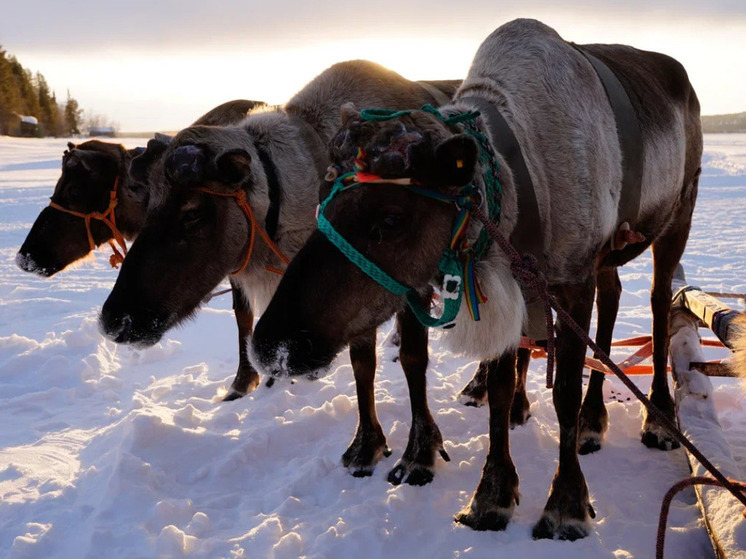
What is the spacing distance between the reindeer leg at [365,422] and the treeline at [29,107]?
61.9m

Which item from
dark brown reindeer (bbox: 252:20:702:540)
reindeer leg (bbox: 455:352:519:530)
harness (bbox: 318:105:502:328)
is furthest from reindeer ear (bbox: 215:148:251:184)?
reindeer leg (bbox: 455:352:519:530)

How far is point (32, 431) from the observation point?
14.0 feet

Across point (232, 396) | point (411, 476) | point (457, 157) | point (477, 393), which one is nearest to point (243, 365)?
point (232, 396)

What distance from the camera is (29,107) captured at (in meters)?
62.7

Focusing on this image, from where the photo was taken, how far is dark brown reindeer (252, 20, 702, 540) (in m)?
2.39

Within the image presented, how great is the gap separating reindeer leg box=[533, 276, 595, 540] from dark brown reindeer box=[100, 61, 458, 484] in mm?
742

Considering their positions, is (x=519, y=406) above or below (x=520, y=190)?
below

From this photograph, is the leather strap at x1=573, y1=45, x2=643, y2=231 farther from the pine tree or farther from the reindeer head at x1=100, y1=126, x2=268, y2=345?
the pine tree

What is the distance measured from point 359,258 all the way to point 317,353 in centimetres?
38

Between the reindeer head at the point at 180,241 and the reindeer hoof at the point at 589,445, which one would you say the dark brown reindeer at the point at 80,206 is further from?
the reindeer hoof at the point at 589,445

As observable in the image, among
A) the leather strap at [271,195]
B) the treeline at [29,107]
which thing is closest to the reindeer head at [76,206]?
the leather strap at [271,195]

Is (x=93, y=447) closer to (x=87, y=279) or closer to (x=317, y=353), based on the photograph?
(x=317, y=353)

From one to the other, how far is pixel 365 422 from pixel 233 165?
161cm

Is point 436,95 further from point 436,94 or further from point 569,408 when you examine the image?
point 569,408
